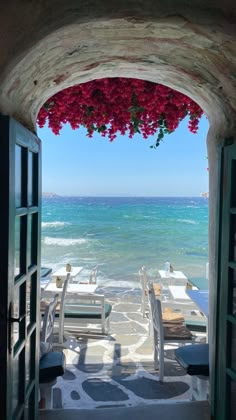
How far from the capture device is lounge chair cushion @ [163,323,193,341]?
13.2ft

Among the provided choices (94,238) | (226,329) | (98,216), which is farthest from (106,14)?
(98,216)

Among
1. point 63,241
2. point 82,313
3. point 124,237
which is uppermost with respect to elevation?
point 82,313

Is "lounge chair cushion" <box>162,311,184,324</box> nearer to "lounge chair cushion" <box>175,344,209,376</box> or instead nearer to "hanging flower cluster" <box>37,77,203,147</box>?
"lounge chair cushion" <box>175,344,209,376</box>

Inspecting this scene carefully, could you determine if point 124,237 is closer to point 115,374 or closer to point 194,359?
point 115,374

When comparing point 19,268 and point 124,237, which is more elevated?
point 19,268

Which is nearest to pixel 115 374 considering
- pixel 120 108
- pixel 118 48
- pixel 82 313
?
pixel 82 313

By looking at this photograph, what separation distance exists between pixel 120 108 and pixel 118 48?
4.13 feet

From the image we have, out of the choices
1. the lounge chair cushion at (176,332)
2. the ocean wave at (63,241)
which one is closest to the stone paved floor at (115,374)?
the lounge chair cushion at (176,332)

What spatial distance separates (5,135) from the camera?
150 cm

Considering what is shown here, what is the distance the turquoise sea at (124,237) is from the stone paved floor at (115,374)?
20.3 ft

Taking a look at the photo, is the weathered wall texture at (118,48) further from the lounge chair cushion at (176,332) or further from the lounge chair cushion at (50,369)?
the lounge chair cushion at (176,332)

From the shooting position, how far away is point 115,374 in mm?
3898

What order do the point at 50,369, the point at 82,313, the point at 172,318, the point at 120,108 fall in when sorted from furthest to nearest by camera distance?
the point at 82,313, the point at 172,318, the point at 120,108, the point at 50,369

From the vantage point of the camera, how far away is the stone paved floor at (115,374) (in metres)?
3.37
